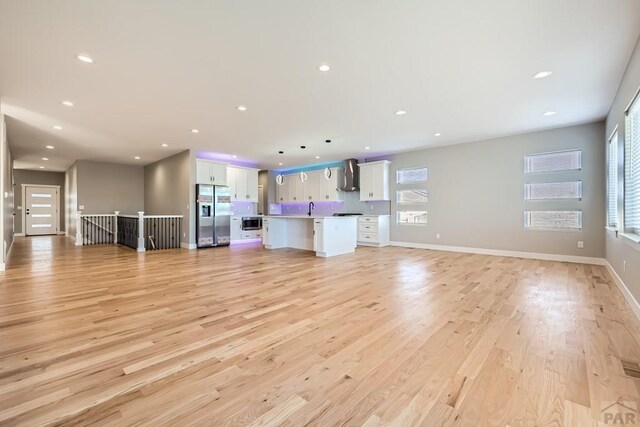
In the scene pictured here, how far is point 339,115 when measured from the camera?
192 inches

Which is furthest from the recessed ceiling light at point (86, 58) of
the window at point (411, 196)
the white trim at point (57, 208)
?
the white trim at point (57, 208)

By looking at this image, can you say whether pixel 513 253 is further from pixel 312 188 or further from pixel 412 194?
pixel 312 188

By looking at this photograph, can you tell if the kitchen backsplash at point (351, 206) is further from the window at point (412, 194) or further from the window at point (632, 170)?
the window at point (632, 170)

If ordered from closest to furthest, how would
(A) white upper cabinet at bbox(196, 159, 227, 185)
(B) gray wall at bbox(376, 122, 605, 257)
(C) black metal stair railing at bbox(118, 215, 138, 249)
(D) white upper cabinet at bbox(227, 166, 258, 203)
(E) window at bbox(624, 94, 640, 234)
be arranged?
(E) window at bbox(624, 94, 640, 234), (B) gray wall at bbox(376, 122, 605, 257), (C) black metal stair railing at bbox(118, 215, 138, 249), (A) white upper cabinet at bbox(196, 159, 227, 185), (D) white upper cabinet at bbox(227, 166, 258, 203)

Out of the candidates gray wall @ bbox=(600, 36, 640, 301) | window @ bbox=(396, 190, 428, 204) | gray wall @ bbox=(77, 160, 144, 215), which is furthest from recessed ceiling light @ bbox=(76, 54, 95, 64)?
gray wall @ bbox=(77, 160, 144, 215)

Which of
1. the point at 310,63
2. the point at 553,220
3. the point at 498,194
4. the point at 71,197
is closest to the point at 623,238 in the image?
the point at 553,220

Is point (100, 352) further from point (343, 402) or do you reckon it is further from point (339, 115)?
point (339, 115)

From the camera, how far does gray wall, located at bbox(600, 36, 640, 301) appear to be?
289cm

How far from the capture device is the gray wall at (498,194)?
531cm

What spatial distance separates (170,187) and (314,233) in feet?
16.4

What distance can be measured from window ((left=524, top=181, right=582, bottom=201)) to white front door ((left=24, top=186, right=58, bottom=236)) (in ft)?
53.3

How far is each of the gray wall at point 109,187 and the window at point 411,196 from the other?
30.0ft

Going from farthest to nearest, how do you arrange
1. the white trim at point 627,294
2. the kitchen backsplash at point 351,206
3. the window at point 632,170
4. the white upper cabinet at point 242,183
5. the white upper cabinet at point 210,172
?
1. the white upper cabinet at point 242,183
2. the kitchen backsplash at point 351,206
3. the white upper cabinet at point 210,172
4. the window at point 632,170
5. the white trim at point 627,294

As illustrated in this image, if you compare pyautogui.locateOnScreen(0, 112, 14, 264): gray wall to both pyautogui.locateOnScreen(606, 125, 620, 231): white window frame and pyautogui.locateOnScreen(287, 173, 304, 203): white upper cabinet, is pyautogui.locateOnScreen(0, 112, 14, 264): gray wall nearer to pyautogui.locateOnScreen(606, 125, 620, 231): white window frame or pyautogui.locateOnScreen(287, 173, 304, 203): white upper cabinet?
pyautogui.locateOnScreen(287, 173, 304, 203): white upper cabinet
